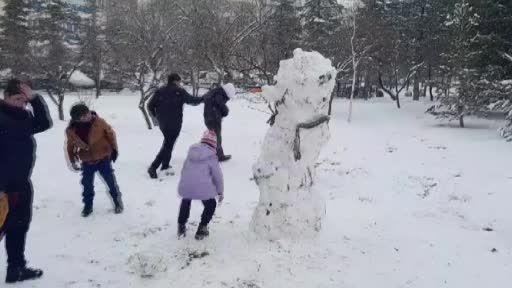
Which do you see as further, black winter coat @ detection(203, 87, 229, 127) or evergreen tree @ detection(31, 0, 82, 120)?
evergreen tree @ detection(31, 0, 82, 120)

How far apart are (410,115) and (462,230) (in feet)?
78.3

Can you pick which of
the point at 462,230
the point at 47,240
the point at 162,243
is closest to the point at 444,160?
the point at 462,230

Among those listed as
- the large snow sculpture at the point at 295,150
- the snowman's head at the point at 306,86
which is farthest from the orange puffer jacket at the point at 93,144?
the snowman's head at the point at 306,86

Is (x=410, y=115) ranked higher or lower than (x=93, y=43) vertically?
lower

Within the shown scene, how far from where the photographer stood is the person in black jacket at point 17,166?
14.2 feet

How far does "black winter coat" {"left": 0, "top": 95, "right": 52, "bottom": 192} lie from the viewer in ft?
14.1

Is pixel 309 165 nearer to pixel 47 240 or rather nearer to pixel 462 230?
pixel 462 230

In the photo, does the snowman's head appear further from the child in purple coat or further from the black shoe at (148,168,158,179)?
the black shoe at (148,168,158,179)

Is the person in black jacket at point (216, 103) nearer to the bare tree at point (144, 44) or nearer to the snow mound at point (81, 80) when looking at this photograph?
the bare tree at point (144, 44)

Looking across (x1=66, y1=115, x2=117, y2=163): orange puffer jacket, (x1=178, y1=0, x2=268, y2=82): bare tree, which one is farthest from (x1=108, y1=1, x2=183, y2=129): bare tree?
(x1=66, y1=115, x2=117, y2=163): orange puffer jacket

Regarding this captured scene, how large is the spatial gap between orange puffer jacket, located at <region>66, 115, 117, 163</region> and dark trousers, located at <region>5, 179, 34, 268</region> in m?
1.71

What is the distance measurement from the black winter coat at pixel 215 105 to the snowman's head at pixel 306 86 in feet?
12.4

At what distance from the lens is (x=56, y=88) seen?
71.8 ft

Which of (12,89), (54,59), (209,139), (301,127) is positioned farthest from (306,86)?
(54,59)
